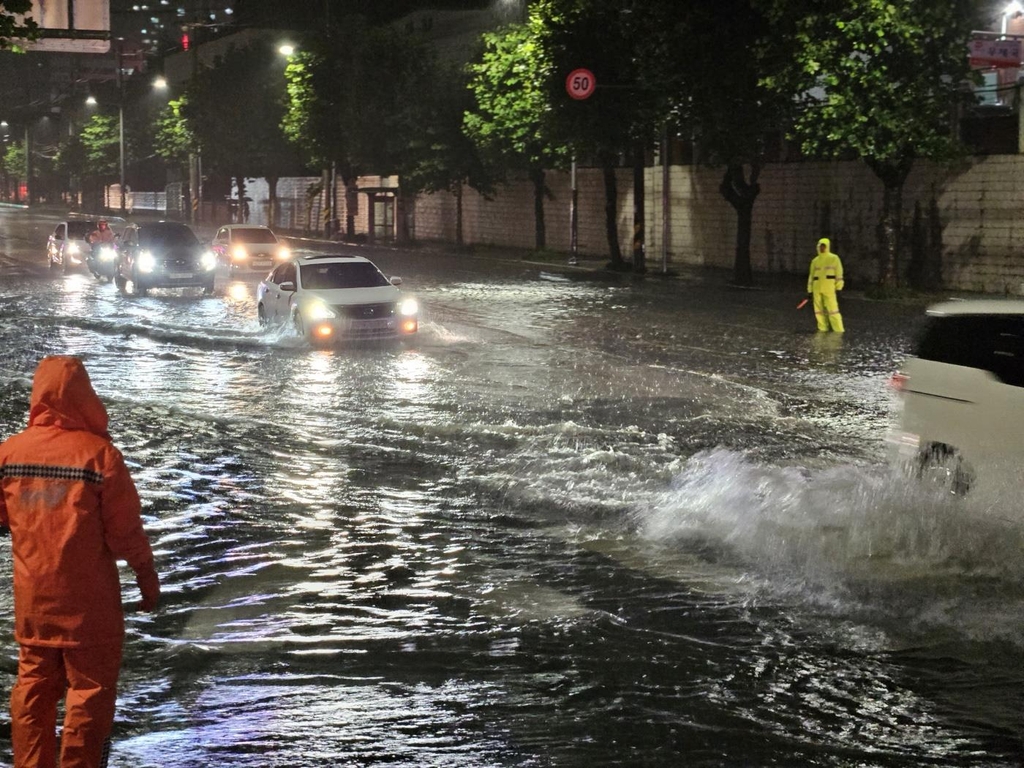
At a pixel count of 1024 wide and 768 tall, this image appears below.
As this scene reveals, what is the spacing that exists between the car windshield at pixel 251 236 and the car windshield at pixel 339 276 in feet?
54.1

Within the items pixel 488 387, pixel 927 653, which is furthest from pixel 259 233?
pixel 927 653

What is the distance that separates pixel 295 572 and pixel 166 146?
95.6 m

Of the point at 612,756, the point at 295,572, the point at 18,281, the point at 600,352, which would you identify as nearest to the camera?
the point at 612,756

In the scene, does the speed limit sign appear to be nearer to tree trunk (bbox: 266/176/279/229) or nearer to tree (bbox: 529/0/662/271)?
tree (bbox: 529/0/662/271)

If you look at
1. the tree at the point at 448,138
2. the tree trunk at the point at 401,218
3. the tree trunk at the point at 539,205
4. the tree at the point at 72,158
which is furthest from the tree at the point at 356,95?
the tree at the point at 72,158

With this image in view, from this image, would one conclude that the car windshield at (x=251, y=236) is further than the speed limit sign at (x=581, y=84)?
No

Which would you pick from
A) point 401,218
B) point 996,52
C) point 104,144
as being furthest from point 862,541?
point 104,144

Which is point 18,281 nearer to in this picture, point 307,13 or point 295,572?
point 295,572

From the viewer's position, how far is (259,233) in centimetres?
3941

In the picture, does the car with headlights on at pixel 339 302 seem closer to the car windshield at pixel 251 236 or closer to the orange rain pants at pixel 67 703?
the car windshield at pixel 251 236

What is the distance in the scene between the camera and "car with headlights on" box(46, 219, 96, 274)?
41.6 m

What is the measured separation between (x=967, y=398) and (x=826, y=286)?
14.4 meters

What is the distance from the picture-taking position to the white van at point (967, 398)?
30.0 feet

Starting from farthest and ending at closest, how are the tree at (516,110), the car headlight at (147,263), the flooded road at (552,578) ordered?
1. the tree at (516,110)
2. the car headlight at (147,263)
3. the flooded road at (552,578)
